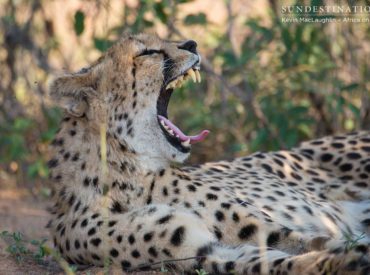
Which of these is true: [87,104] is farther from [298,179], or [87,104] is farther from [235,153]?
[235,153]

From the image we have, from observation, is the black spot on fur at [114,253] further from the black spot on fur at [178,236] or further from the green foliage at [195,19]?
the green foliage at [195,19]

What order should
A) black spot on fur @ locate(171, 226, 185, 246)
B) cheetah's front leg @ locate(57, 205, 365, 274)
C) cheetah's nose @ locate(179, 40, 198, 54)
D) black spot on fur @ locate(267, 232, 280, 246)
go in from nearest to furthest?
cheetah's front leg @ locate(57, 205, 365, 274) < black spot on fur @ locate(171, 226, 185, 246) < black spot on fur @ locate(267, 232, 280, 246) < cheetah's nose @ locate(179, 40, 198, 54)

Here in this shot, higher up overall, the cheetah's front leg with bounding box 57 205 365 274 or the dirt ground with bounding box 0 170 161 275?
the cheetah's front leg with bounding box 57 205 365 274

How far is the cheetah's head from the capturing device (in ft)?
12.1

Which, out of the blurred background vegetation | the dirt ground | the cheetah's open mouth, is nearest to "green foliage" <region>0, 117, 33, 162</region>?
the blurred background vegetation

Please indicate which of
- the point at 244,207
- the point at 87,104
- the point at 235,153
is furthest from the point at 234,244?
the point at 235,153

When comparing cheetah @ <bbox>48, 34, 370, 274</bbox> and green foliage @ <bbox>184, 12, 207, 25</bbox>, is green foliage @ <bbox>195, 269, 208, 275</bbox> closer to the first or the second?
cheetah @ <bbox>48, 34, 370, 274</bbox>

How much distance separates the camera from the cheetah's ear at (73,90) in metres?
3.71

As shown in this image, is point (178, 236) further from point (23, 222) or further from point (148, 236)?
point (23, 222)

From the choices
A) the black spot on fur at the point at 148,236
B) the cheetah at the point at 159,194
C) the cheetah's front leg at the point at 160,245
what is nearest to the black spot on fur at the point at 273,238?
the cheetah at the point at 159,194

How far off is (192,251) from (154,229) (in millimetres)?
192

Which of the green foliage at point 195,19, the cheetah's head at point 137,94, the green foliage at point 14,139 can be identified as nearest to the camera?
the cheetah's head at point 137,94

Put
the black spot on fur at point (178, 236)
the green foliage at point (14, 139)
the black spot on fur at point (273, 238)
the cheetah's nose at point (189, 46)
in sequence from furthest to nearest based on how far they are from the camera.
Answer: the green foliage at point (14, 139)
the cheetah's nose at point (189, 46)
the black spot on fur at point (273, 238)
the black spot on fur at point (178, 236)

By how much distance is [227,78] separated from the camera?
6508mm
